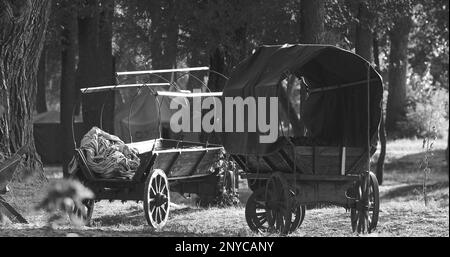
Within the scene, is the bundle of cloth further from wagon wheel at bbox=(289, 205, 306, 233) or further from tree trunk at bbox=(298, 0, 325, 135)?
tree trunk at bbox=(298, 0, 325, 135)

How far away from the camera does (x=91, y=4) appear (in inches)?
898

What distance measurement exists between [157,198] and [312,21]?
5668 millimetres

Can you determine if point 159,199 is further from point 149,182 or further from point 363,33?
point 363,33

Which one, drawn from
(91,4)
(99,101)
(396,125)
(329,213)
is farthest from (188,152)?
(396,125)

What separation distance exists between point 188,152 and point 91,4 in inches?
271

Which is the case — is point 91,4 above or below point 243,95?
above

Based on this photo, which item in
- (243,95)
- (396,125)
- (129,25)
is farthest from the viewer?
(396,125)

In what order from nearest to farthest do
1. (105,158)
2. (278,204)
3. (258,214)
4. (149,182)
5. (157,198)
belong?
(278,204) < (258,214) < (149,182) < (157,198) < (105,158)

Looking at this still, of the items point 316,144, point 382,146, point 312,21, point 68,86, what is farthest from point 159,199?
point 68,86

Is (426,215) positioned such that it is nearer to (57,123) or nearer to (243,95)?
(243,95)

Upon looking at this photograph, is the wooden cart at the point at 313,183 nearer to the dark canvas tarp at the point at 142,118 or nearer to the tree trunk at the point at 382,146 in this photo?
the tree trunk at the point at 382,146

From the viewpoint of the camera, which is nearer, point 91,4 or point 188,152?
point 188,152

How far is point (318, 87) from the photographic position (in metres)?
15.1

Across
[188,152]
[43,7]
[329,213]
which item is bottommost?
[329,213]
